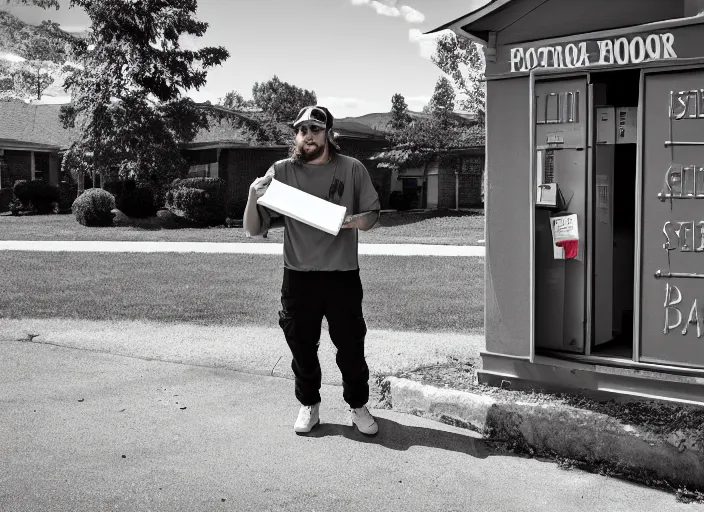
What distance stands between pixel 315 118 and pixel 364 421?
1819 millimetres

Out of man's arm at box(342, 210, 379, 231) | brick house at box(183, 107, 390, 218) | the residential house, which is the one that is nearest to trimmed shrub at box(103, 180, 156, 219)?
brick house at box(183, 107, 390, 218)

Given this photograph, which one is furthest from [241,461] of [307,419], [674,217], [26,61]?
[26,61]

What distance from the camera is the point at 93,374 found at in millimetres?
5961

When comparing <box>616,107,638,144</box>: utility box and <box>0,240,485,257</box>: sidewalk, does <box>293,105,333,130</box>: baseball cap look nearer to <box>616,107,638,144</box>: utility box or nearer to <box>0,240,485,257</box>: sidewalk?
<box>616,107,638,144</box>: utility box

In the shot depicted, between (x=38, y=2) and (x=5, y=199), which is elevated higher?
(x=38, y=2)

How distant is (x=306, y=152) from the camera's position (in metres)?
4.43

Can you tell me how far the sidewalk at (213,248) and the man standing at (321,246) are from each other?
1091 cm

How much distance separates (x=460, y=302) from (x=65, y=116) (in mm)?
22719

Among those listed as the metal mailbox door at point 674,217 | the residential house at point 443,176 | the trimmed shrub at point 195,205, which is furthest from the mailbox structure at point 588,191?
the residential house at point 443,176

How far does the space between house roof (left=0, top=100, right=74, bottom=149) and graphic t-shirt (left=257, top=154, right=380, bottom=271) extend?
30.0 metres

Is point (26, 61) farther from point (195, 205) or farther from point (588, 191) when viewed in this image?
point (588, 191)

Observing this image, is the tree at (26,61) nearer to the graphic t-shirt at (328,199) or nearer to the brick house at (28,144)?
the brick house at (28,144)

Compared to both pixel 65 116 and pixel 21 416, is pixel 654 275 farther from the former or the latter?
pixel 65 116

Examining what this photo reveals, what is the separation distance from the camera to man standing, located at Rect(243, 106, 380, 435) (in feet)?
14.4
